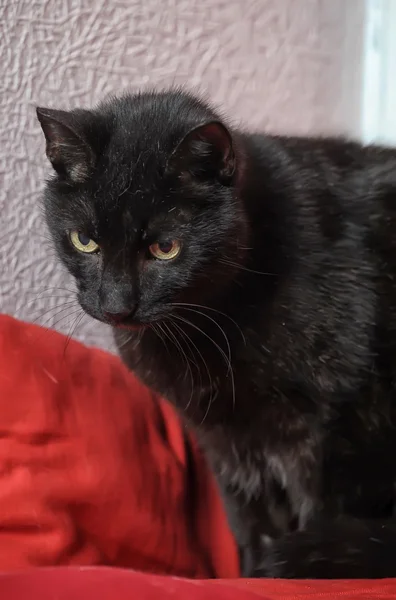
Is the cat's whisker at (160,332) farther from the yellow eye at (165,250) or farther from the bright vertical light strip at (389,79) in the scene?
the bright vertical light strip at (389,79)

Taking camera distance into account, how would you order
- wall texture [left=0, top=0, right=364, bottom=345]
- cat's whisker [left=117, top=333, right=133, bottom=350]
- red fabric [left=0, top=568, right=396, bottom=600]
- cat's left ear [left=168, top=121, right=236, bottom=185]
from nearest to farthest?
1. red fabric [left=0, top=568, right=396, bottom=600]
2. cat's left ear [left=168, top=121, right=236, bottom=185]
3. cat's whisker [left=117, top=333, right=133, bottom=350]
4. wall texture [left=0, top=0, right=364, bottom=345]

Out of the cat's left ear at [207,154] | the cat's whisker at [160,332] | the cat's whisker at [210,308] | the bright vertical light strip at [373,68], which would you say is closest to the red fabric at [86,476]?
the cat's whisker at [160,332]

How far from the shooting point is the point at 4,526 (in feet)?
2.59

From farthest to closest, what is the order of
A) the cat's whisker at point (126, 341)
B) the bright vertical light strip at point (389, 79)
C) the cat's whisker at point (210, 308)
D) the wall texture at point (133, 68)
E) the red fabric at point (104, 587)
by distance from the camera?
1. the bright vertical light strip at point (389, 79)
2. the wall texture at point (133, 68)
3. the cat's whisker at point (126, 341)
4. the cat's whisker at point (210, 308)
5. the red fabric at point (104, 587)

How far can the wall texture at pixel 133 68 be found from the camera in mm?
1261

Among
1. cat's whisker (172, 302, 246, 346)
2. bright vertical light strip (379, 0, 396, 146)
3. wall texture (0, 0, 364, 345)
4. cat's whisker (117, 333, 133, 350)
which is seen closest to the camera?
cat's whisker (172, 302, 246, 346)

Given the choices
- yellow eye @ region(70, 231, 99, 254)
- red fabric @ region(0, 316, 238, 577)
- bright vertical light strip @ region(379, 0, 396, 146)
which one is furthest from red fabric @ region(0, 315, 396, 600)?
bright vertical light strip @ region(379, 0, 396, 146)

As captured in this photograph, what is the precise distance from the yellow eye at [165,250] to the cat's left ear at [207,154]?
98 millimetres

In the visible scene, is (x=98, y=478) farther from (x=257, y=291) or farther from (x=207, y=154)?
(x=207, y=154)

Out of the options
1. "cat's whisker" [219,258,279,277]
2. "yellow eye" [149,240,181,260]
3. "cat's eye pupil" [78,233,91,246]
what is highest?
"cat's eye pupil" [78,233,91,246]

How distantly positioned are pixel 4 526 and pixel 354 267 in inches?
24.8

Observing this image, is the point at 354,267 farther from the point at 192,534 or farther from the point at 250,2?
the point at 250,2

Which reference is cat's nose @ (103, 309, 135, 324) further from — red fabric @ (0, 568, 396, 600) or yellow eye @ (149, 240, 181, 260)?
red fabric @ (0, 568, 396, 600)

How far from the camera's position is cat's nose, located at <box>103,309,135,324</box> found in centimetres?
82
